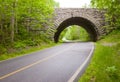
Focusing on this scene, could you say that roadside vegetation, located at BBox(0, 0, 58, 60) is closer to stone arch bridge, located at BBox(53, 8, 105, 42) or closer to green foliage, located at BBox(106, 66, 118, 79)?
stone arch bridge, located at BBox(53, 8, 105, 42)

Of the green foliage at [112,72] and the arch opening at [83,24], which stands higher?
the arch opening at [83,24]

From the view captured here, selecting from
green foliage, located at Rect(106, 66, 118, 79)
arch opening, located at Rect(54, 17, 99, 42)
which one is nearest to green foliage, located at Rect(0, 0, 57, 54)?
arch opening, located at Rect(54, 17, 99, 42)

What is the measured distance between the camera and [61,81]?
7.61 meters

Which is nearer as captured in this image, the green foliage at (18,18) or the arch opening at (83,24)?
the green foliage at (18,18)

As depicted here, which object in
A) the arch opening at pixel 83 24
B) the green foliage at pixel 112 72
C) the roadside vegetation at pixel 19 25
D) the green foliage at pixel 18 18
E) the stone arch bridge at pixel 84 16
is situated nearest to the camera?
the green foliage at pixel 112 72

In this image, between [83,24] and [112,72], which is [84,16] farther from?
[112,72]

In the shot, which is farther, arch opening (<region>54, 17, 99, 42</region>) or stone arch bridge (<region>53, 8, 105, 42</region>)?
arch opening (<region>54, 17, 99, 42</region>)

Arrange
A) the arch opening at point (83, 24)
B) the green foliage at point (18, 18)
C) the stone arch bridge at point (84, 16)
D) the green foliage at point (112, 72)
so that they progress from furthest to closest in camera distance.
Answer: the arch opening at point (83, 24) < the stone arch bridge at point (84, 16) < the green foliage at point (18, 18) < the green foliage at point (112, 72)

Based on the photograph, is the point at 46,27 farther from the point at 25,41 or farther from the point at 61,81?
the point at 61,81

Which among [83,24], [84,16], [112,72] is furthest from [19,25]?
[112,72]

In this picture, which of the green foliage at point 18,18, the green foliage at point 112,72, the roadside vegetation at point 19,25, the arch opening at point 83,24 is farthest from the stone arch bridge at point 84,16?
the green foliage at point 112,72

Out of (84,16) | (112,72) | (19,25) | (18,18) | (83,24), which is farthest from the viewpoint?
(83,24)

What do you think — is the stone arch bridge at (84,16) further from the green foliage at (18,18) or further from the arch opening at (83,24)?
the green foliage at (18,18)

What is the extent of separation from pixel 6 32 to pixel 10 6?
391 centimetres
